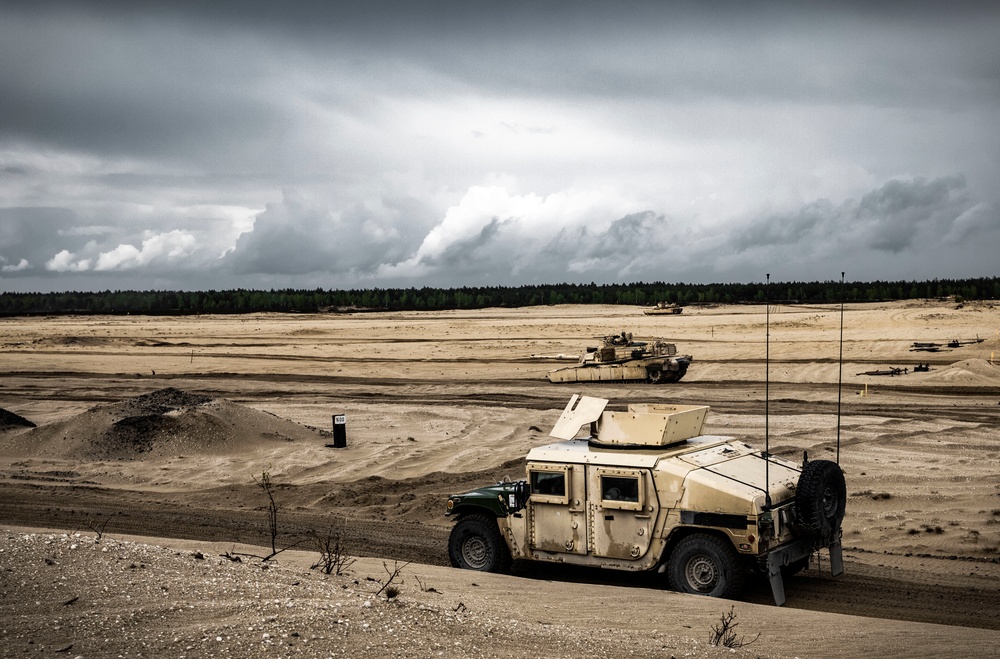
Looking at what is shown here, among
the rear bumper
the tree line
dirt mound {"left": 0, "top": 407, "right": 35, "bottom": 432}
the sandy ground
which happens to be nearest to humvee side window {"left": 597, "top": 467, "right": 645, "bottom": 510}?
the sandy ground

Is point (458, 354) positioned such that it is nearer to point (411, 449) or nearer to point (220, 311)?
point (411, 449)

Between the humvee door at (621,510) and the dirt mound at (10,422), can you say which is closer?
the humvee door at (621,510)

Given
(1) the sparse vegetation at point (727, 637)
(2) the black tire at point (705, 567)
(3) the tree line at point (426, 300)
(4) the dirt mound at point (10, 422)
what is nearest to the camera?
(1) the sparse vegetation at point (727, 637)

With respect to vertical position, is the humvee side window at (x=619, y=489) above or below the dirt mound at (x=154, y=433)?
above

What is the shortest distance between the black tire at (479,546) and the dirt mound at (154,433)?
41.6 feet

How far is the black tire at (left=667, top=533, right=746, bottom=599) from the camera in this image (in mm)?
11359

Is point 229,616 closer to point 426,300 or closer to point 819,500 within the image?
point 819,500

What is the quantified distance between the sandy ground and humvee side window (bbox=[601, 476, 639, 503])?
3.68ft

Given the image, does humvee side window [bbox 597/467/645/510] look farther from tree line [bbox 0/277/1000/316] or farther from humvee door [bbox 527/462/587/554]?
tree line [bbox 0/277/1000/316]

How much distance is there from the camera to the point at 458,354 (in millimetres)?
53688

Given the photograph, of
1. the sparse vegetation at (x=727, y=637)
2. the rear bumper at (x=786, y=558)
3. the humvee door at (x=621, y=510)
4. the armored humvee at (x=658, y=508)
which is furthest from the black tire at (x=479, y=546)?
the sparse vegetation at (x=727, y=637)

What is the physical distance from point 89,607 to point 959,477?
16.7 metres

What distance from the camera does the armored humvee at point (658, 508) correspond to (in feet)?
37.7

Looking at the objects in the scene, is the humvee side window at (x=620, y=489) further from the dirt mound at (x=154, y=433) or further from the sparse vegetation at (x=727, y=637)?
the dirt mound at (x=154, y=433)
